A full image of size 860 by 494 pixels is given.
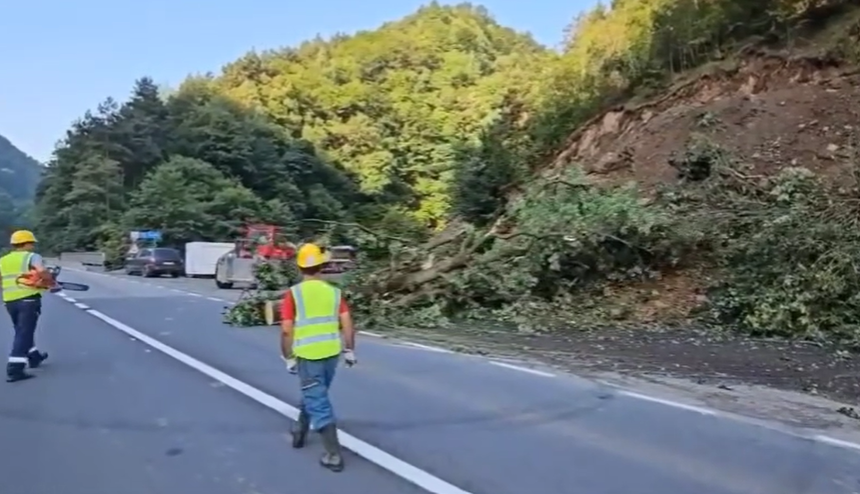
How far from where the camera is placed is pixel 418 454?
6.02m

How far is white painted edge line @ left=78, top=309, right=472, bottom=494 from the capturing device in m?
5.28

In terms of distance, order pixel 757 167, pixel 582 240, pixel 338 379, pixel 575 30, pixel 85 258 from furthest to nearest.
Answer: pixel 85 258, pixel 575 30, pixel 757 167, pixel 582 240, pixel 338 379

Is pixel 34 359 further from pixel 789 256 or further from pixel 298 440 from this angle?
pixel 789 256

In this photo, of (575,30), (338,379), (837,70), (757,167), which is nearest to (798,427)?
(338,379)

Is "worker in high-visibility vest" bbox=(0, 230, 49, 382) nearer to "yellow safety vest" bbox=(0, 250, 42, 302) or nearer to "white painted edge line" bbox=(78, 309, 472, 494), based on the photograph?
"yellow safety vest" bbox=(0, 250, 42, 302)

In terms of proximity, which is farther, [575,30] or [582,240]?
[575,30]

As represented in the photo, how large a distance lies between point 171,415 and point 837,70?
788 inches

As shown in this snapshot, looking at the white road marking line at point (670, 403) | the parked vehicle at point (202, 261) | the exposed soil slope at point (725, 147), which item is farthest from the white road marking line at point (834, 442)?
the parked vehicle at point (202, 261)

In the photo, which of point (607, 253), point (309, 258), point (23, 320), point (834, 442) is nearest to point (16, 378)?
point (23, 320)

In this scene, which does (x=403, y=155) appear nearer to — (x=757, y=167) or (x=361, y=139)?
(x=361, y=139)

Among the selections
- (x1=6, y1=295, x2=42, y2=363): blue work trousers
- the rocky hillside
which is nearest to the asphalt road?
(x1=6, y1=295, x2=42, y2=363): blue work trousers

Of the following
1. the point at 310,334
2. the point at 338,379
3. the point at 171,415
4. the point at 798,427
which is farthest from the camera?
the point at 338,379

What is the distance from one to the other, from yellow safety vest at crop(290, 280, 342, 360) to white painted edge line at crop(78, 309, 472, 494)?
79 cm

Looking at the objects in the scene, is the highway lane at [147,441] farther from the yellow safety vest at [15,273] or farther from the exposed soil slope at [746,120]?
the exposed soil slope at [746,120]
